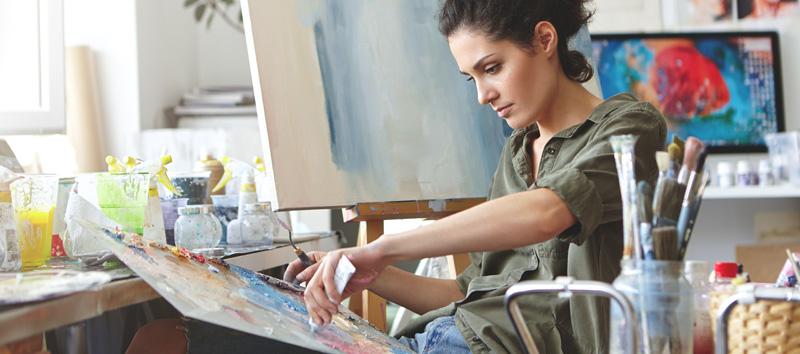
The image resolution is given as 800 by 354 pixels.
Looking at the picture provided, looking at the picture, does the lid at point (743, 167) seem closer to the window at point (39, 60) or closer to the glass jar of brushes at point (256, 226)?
the glass jar of brushes at point (256, 226)

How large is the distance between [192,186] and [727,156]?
2.75m

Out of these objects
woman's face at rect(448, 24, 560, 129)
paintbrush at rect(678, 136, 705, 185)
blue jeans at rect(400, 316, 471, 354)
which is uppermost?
woman's face at rect(448, 24, 560, 129)

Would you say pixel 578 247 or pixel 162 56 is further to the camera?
pixel 162 56

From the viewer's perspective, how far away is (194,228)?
5.74 feet

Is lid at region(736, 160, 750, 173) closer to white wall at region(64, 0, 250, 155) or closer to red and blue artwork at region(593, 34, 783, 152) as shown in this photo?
red and blue artwork at region(593, 34, 783, 152)

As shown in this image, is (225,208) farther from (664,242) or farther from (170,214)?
(664,242)

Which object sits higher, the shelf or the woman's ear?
the woman's ear

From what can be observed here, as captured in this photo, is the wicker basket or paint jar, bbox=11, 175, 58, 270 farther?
paint jar, bbox=11, 175, 58, 270

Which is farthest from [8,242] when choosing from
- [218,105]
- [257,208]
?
[218,105]

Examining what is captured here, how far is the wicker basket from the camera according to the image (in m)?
1.11

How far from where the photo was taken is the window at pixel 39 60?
7.29ft

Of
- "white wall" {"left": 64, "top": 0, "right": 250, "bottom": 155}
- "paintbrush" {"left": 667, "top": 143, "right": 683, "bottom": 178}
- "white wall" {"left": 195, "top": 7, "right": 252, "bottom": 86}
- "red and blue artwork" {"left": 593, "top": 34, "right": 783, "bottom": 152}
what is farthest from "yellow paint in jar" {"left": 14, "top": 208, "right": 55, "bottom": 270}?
"red and blue artwork" {"left": 593, "top": 34, "right": 783, "bottom": 152}

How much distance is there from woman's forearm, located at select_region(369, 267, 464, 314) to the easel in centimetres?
21

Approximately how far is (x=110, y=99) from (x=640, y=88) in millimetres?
2117
